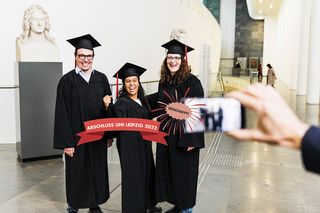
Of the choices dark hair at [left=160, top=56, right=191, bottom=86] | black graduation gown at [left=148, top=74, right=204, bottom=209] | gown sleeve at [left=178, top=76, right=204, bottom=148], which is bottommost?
black graduation gown at [left=148, top=74, right=204, bottom=209]

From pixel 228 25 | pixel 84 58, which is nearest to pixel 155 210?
pixel 84 58

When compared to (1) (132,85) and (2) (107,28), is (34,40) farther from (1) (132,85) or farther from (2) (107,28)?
(2) (107,28)

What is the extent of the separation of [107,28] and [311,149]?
9.28 meters

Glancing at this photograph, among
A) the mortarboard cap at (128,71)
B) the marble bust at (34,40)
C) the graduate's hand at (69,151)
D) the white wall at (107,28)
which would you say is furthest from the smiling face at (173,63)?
the white wall at (107,28)

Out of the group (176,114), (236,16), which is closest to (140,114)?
(176,114)

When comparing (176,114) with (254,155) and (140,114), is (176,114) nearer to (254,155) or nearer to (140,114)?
(140,114)

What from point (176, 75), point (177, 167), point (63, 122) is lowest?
point (177, 167)

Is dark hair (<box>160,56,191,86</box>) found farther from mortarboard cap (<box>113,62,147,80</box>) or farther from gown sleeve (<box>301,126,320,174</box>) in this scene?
gown sleeve (<box>301,126,320,174</box>)

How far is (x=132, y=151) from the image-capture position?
3.51 meters

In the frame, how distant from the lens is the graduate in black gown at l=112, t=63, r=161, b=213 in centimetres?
350

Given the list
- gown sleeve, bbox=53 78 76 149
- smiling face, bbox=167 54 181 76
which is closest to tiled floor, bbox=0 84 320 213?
gown sleeve, bbox=53 78 76 149

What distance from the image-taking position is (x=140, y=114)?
139 inches

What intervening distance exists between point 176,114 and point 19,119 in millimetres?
4217

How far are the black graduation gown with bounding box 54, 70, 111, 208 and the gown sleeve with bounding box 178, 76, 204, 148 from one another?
0.92 m
